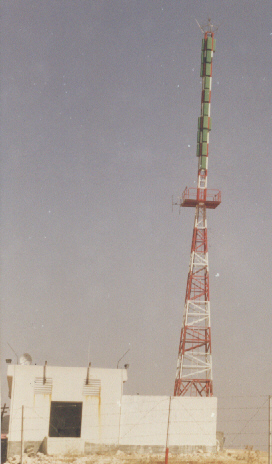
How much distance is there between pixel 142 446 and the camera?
30.5 m

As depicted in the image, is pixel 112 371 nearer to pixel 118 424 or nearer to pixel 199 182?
pixel 118 424

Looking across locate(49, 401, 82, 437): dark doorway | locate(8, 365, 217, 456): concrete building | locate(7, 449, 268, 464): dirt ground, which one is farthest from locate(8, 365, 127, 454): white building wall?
locate(49, 401, 82, 437): dark doorway

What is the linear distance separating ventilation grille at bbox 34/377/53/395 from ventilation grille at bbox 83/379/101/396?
200cm

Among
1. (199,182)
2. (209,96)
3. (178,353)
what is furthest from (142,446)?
(209,96)

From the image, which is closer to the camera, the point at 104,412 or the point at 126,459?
the point at 126,459

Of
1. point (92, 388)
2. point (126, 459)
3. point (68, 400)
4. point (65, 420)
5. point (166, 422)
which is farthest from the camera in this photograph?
point (65, 420)

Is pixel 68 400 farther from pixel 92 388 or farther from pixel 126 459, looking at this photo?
pixel 126 459

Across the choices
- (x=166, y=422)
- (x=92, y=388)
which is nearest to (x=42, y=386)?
(x=92, y=388)

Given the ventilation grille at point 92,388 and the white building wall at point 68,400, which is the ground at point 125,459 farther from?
the ventilation grille at point 92,388

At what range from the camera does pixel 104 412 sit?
30.6 meters

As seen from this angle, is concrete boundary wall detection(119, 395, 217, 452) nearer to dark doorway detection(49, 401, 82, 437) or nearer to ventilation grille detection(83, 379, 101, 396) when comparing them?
ventilation grille detection(83, 379, 101, 396)

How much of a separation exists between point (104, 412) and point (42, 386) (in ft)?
12.7

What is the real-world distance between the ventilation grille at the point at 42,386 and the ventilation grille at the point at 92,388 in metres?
2.00

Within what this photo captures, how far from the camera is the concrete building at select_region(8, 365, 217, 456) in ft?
98.2
